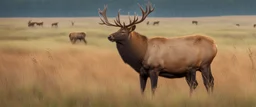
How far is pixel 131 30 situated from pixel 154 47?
18.9 inches

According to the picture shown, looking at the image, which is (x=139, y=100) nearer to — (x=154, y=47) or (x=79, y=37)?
(x=154, y=47)

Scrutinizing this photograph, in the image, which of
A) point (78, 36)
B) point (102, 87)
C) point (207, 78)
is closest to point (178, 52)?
point (207, 78)

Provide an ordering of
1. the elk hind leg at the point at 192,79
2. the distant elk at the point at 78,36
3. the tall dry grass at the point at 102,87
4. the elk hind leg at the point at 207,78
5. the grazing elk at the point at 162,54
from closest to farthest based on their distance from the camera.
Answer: the tall dry grass at the point at 102,87 → the grazing elk at the point at 162,54 → the elk hind leg at the point at 192,79 → the elk hind leg at the point at 207,78 → the distant elk at the point at 78,36

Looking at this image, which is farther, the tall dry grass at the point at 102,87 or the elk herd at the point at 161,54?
the elk herd at the point at 161,54

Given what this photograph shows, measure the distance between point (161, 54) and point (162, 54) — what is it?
0.06 feet

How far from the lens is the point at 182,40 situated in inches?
331

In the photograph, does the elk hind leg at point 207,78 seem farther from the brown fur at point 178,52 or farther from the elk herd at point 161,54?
the brown fur at point 178,52

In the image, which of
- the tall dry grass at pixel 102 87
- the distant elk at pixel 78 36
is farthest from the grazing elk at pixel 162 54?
the distant elk at pixel 78 36

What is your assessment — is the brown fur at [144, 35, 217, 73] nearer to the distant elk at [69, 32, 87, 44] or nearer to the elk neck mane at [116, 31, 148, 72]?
the elk neck mane at [116, 31, 148, 72]

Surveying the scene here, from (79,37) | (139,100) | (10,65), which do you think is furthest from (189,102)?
(79,37)

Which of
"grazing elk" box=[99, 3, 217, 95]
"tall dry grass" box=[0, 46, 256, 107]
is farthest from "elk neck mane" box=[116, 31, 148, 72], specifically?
"tall dry grass" box=[0, 46, 256, 107]

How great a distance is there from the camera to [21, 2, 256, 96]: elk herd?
8047mm

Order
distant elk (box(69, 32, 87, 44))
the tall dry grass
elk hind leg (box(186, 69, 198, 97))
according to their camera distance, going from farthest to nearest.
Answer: distant elk (box(69, 32, 87, 44))
elk hind leg (box(186, 69, 198, 97))
the tall dry grass

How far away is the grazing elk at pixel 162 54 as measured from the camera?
805 cm
